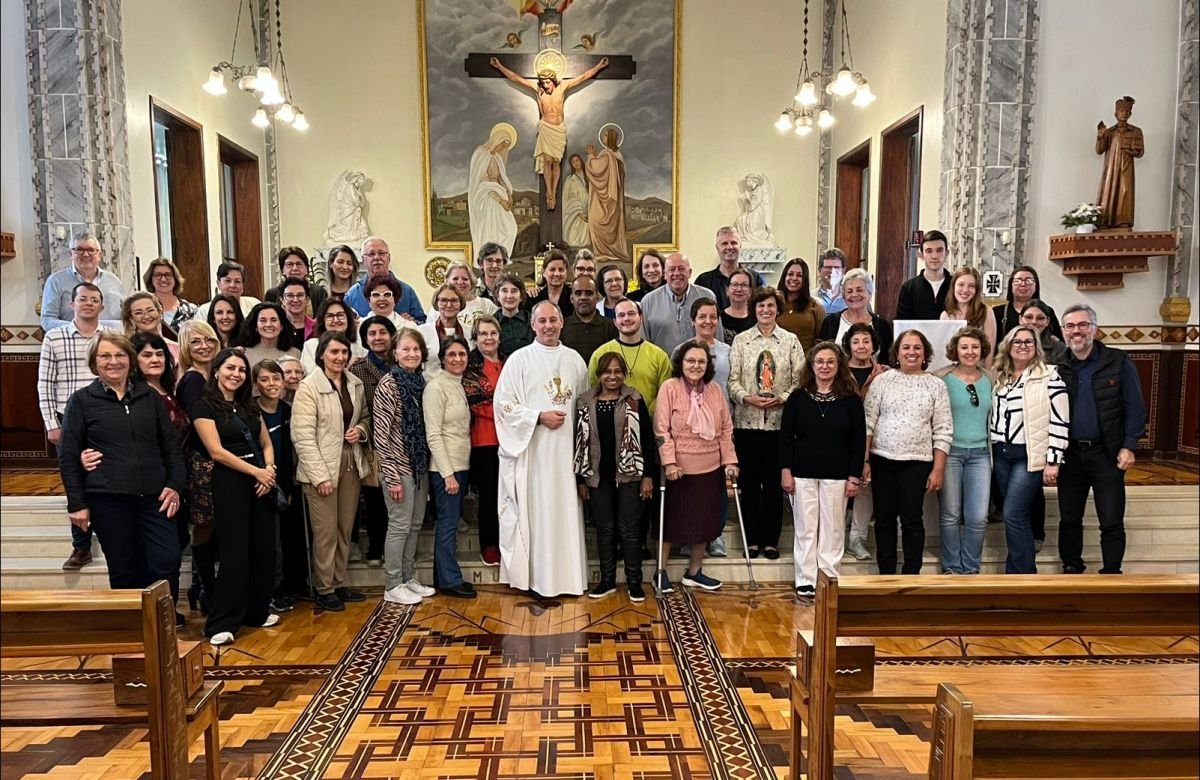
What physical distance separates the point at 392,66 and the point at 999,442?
9189 millimetres

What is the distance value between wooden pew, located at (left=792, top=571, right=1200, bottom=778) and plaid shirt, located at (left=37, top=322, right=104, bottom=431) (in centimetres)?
292

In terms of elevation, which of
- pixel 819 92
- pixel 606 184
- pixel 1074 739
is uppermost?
pixel 819 92

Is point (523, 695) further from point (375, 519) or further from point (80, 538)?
point (80, 538)

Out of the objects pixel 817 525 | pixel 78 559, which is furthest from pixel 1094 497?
pixel 78 559

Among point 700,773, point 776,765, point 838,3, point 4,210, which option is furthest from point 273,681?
point 838,3

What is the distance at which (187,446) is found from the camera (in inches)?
159

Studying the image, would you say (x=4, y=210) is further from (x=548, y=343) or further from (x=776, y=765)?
(x=548, y=343)

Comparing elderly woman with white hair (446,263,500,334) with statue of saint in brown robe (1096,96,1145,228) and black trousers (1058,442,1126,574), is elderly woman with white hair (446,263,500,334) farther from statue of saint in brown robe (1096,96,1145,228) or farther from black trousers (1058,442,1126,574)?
statue of saint in brown robe (1096,96,1145,228)

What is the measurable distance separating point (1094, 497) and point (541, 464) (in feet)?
10.2

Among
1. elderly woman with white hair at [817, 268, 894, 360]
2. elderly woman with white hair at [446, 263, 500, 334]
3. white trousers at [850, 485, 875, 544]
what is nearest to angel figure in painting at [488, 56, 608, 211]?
elderly woman with white hair at [446, 263, 500, 334]

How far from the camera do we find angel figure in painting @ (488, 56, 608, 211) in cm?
1070

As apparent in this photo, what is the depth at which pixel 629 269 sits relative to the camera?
35.9ft

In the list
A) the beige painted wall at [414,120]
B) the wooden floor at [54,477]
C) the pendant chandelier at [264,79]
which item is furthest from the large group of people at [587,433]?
the beige painted wall at [414,120]

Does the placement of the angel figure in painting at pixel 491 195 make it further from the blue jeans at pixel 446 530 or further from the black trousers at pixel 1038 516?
the black trousers at pixel 1038 516
